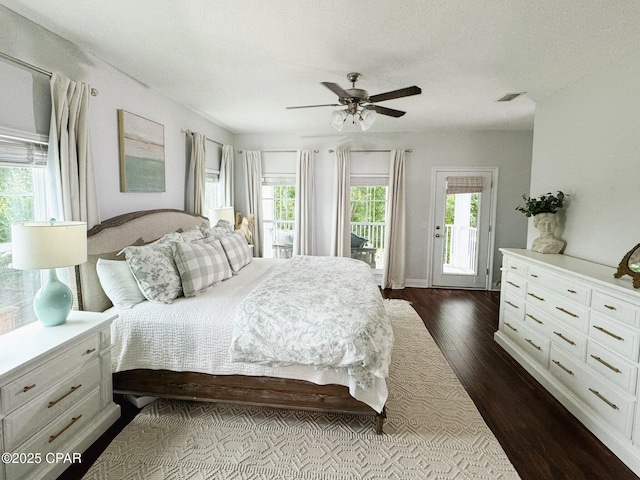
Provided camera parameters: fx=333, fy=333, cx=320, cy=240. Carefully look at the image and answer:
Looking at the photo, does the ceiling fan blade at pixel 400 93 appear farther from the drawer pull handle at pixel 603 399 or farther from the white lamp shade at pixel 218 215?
the white lamp shade at pixel 218 215

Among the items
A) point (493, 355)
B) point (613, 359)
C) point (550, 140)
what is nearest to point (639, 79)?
point (550, 140)

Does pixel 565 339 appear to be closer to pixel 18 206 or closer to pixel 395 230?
pixel 395 230

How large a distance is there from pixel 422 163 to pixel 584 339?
3744 mm

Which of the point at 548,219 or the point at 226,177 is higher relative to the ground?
the point at 226,177

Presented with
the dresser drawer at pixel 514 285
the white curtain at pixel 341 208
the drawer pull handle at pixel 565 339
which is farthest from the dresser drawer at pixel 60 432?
the white curtain at pixel 341 208

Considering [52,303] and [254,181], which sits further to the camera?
[254,181]

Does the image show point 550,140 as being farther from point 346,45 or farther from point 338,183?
point 338,183

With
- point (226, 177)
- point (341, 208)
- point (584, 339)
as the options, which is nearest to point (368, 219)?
point (341, 208)

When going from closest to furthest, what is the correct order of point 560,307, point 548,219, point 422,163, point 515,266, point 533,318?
1. point 560,307
2. point 533,318
3. point 548,219
4. point 515,266
5. point 422,163

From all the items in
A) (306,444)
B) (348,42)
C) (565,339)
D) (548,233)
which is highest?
(348,42)

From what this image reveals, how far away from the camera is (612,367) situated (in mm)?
2137

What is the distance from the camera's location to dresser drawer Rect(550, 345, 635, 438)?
201cm

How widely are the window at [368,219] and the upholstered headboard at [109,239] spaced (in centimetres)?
322

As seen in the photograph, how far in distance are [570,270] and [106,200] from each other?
3.83 meters
